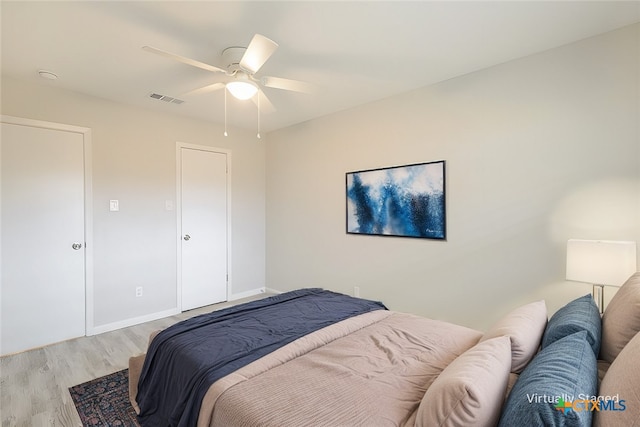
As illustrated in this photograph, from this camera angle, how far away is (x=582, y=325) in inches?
52.2

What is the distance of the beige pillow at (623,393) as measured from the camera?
76cm

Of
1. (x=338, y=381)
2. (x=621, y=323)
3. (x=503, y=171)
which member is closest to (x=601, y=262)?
(x=621, y=323)

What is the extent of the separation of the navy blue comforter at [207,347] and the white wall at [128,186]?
6.78ft

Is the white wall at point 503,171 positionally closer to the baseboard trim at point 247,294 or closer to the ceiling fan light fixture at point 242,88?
the baseboard trim at point 247,294

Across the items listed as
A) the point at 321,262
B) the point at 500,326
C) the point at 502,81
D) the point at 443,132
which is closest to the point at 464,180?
the point at 443,132

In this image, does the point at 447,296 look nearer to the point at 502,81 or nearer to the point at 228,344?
the point at 502,81

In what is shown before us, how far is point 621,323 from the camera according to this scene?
130 centimetres

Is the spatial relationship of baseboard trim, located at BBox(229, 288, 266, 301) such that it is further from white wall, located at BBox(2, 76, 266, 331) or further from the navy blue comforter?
the navy blue comforter

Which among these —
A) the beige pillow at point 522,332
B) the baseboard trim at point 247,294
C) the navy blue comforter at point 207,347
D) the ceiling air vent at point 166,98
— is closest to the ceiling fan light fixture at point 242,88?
the ceiling air vent at point 166,98

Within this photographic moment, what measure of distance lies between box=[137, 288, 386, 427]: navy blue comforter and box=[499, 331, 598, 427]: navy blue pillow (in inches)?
44.7

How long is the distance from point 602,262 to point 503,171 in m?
1.04

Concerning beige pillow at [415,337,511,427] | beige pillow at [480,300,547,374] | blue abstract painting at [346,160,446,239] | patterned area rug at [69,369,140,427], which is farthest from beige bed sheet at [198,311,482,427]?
blue abstract painting at [346,160,446,239]

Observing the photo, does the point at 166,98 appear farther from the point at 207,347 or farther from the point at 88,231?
the point at 207,347

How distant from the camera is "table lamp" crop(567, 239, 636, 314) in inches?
75.6
